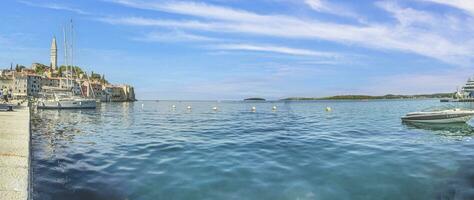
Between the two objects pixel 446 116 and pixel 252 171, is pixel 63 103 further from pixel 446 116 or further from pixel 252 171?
pixel 252 171

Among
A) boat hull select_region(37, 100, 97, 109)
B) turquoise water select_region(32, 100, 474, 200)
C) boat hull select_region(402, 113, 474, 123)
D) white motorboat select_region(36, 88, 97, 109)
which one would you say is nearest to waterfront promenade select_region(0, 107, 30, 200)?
turquoise water select_region(32, 100, 474, 200)

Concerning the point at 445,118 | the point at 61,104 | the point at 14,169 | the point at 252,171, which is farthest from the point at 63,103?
the point at 252,171

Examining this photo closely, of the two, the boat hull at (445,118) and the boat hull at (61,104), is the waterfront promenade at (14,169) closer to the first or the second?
the boat hull at (445,118)

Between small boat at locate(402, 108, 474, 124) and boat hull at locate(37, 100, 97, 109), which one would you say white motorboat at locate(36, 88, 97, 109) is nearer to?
boat hull at locate(37, 100, 97, 109)

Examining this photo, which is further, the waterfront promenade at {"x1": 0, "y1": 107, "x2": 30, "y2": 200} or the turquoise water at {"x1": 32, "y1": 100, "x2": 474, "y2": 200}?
the turquoise water at {"x1": 32, "y1": 100, "x2": 474, "y2": 200}

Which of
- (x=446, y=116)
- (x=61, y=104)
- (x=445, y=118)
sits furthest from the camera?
(x=61, y=104)

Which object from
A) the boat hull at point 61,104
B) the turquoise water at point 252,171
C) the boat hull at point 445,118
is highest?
the boat hull at point 61,104

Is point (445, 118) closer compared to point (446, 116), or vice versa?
point (446, 116)

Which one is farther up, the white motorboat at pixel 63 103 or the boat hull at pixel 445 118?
the white motorboat at pixel 63 103

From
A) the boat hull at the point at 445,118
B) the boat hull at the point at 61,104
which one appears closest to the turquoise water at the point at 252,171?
the boat hull at the point at 445,118

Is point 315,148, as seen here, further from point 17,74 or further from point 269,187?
point 17,74

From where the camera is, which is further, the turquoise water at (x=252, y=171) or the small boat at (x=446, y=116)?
the small boat at (x=446, y=116)

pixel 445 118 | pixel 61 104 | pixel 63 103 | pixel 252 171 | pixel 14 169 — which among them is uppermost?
pixel 63 103

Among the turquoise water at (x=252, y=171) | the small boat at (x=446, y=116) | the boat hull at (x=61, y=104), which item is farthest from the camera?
the boat hull at (x=61, y=104)
